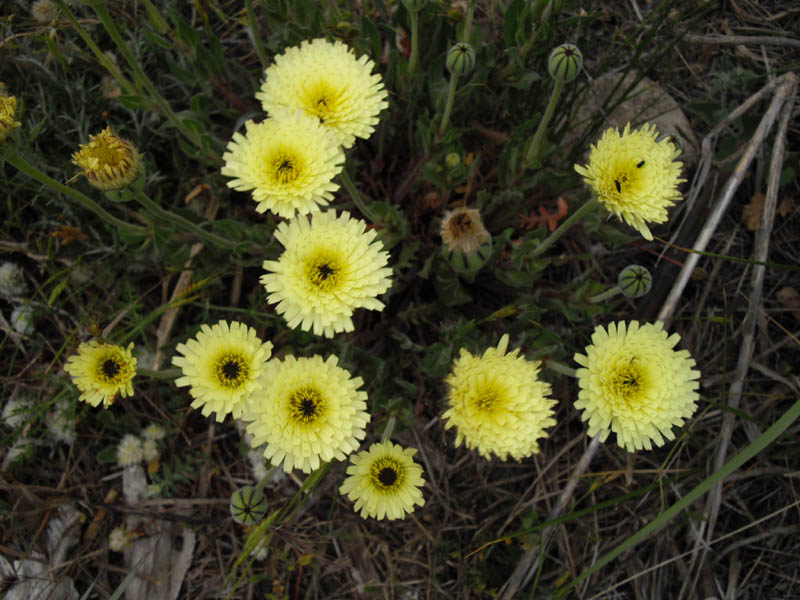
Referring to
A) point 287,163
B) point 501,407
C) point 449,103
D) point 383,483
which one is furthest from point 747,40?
point 383,483

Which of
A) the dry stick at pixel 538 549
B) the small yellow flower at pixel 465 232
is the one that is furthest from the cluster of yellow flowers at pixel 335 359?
the dry stick at pixel 538 549

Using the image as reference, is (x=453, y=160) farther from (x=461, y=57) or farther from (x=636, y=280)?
(x=636, y=280)

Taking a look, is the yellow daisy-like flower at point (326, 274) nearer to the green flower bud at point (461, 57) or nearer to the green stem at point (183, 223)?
the green stem at point (183, 223)

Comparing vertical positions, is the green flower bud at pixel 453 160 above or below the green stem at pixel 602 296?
above

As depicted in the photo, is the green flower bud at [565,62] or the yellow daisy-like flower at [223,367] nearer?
the yellow daisy-like flower at [223,367]

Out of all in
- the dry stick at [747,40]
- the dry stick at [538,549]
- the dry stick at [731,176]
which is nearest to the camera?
the dry stick at [538,549]
